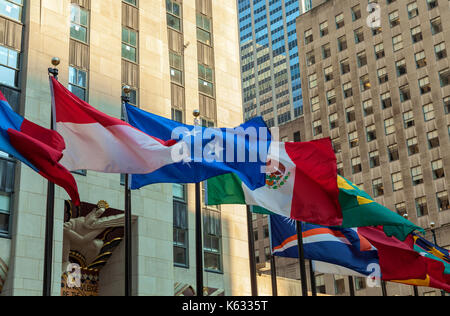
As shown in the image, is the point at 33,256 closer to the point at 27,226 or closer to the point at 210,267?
the point at 27,226

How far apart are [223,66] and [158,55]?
6.31m

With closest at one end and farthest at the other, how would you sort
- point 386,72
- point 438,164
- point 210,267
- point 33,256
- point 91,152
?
1. point 91,152
2. point 33,256
3. point 210,267
4. point 438,164
5. point 386,72

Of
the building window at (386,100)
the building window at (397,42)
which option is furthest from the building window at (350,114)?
the building window at (397,42)

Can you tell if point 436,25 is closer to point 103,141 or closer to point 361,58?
point 361,58

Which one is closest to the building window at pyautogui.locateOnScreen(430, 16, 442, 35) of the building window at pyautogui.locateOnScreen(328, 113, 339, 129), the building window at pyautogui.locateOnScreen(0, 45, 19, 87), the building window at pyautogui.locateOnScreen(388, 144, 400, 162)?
the building window at pyautogui.locateOnScreen(388, 144, 400, 162)

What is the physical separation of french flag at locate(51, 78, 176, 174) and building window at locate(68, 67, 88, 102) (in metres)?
17.1

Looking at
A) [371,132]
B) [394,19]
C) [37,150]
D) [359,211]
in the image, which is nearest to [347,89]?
[371,132]

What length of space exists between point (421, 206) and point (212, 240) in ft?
177

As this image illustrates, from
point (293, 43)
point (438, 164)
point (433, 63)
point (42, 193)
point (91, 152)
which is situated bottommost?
point (91, 152)

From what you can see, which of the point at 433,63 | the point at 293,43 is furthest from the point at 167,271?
the point at 293,43

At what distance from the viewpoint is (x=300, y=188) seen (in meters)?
21.7

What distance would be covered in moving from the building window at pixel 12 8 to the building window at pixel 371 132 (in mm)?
68438

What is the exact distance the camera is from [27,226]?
31984 millimetres
